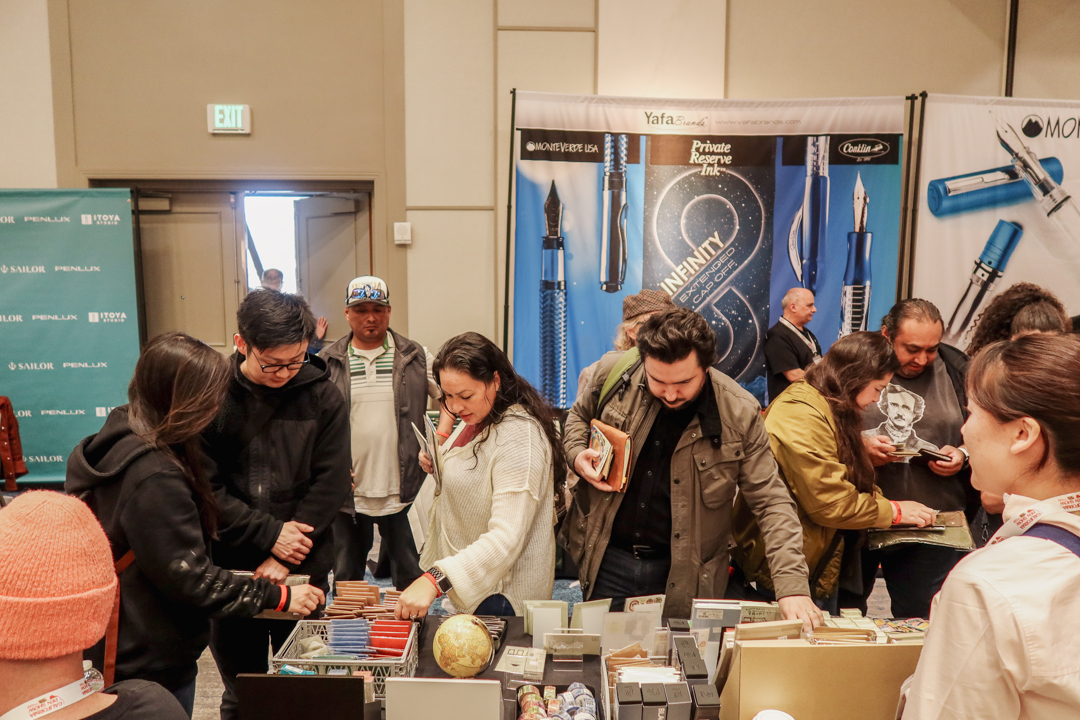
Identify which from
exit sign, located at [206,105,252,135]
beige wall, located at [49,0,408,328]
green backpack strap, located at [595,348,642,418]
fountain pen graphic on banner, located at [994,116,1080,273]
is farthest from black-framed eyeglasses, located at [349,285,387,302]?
fountain pen graphic on banner, located at [994,116,1080,273]

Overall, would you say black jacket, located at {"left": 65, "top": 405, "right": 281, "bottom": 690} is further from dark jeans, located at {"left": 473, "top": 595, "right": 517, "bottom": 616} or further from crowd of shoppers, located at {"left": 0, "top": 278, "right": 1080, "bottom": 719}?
dark jeans, located at {"left": 473, "top": 595, "right": 517, "bottom": 616}

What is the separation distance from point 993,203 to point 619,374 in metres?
3.81

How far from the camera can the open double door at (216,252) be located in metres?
4.75

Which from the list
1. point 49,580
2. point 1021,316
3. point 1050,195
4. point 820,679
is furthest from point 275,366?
point 1050,195

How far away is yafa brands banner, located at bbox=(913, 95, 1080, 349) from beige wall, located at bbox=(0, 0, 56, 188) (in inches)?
225

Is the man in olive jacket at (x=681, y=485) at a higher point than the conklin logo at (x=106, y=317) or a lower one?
lower

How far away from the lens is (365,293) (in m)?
3.12

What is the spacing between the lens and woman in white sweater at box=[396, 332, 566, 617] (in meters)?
1.75

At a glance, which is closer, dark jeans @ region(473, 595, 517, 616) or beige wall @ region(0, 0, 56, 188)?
dark jeans @ region(473, 595, 517, 616)

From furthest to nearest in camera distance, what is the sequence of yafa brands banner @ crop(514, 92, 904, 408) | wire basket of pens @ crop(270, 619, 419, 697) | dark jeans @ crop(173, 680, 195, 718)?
yafa brands banner @ crop(514, 92, 904, 408), dark jeans @ crop(173, 680, 195, 718), wire basket of pens @ crop(270, 619, 419, 697)

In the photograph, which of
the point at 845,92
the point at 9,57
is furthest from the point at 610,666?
the point at 9,57

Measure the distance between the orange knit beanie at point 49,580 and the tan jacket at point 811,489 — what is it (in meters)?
1.67

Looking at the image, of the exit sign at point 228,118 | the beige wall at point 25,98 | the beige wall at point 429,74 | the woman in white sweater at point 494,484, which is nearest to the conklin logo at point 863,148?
the beige wall at point 429,74

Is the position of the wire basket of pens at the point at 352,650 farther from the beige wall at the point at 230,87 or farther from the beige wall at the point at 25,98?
the beige wall at the point at 25,98
